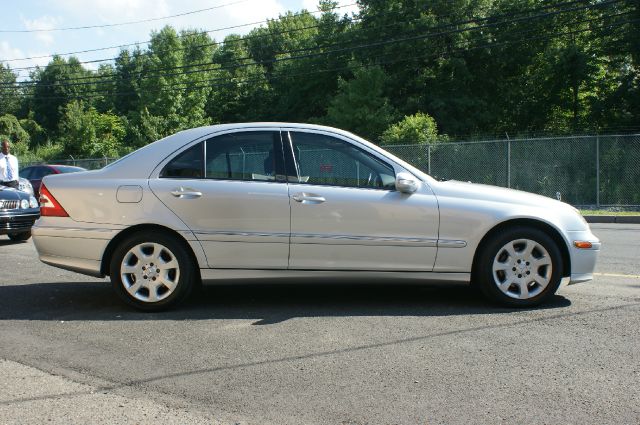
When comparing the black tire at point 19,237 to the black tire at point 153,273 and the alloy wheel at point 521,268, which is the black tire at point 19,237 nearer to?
the black tire at point 153,273

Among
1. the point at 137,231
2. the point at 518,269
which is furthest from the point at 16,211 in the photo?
the point at 518,269

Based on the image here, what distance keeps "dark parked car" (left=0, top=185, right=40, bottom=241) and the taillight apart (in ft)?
18.9

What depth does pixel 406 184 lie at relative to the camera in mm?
5379

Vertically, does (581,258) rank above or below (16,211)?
below

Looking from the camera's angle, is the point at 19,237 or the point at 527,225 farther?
the point at 19,237

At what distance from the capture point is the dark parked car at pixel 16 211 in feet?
35.3

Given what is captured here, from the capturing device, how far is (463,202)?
544 centimetres

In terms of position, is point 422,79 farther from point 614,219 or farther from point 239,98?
point 614,219

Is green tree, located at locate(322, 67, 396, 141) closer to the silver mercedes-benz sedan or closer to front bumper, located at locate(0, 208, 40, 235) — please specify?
front bumper, located at locate(0, 208, 40, 235)

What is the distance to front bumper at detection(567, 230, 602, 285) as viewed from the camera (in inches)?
215

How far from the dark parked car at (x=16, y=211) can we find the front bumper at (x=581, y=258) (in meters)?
9.02

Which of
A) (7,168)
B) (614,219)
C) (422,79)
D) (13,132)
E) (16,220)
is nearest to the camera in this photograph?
(16,220)

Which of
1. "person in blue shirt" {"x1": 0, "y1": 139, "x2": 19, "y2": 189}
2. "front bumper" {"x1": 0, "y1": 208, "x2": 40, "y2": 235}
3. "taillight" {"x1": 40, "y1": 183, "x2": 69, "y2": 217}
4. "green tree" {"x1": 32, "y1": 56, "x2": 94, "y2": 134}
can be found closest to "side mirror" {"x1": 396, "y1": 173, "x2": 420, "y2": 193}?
"taillight" {"x1": 40, "y1": 183, "x2": 69, "y2": 217}

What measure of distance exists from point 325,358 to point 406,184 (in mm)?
1825
